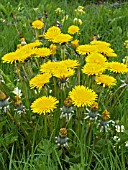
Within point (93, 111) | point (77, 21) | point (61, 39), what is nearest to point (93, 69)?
point (93, 111)

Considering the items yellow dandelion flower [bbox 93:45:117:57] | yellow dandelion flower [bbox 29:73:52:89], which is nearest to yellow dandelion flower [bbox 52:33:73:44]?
yellow dandelion flower [bbox 93:45:117:57]

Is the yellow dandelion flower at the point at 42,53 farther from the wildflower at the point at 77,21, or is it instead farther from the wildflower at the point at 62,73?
the wildflower at the point at 77,21

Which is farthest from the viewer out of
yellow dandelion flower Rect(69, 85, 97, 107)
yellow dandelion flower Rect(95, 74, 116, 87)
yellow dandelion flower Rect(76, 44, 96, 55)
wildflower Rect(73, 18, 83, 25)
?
wildflower Rect(73, 18, 83, 25)

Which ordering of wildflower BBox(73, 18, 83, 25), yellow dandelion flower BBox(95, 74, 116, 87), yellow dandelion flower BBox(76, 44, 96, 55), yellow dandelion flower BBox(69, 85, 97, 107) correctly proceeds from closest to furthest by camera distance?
yellow dandelion flower BBox(69, 85, 97, 107) < yellow dandelion flower BBox(95, 74, 116, 87) < yellow dandelion flower BBox(76, 44, 96, 55) < wildflower BBox(73, 18, 83, 25)

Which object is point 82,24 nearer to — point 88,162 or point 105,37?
point 105,37

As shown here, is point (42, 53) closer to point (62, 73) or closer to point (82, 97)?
point (62, 73)

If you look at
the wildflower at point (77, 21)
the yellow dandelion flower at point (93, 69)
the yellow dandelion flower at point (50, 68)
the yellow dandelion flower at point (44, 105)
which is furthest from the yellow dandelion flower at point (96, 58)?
the wildflower at point (77, 21)

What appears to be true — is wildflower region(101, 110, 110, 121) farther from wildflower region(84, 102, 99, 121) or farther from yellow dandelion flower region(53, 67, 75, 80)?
yellow dandelion flower region(53, 67, 75, 80)

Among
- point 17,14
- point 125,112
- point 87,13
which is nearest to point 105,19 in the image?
point 87,13

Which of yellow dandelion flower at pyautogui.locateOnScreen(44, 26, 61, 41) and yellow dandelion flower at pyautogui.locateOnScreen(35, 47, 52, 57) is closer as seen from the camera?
yellow dandelion flower at pyautogui.locateOnScreen(35, 47, 52, 57)
